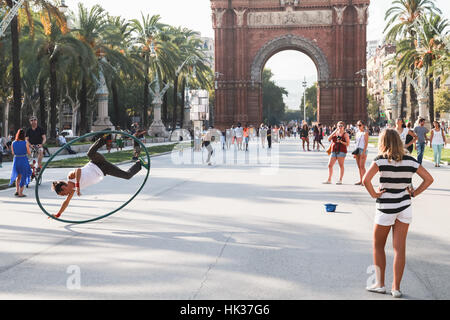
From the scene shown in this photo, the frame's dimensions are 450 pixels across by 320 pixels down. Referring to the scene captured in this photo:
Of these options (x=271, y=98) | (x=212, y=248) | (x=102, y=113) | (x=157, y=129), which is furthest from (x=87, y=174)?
(x=271, y=98)

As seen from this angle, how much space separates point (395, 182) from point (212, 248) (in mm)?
2789

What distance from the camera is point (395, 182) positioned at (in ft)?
17.7

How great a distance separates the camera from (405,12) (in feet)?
166

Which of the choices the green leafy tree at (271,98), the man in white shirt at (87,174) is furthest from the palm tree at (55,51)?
the green leafy tree at (271,98)

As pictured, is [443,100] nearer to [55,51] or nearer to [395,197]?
[55,51]

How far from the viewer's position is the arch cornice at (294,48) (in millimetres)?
67188

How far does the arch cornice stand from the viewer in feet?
220

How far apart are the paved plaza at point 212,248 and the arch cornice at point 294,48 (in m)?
55.4

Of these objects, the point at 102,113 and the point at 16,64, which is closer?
the point at 16,64

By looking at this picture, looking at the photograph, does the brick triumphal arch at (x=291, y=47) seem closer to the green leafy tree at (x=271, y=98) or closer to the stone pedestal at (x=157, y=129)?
the stone pedestal at (x=157, y=129)

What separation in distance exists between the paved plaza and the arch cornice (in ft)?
182

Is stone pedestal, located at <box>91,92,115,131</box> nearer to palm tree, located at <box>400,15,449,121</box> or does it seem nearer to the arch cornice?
palm tree, located at <box>400,15,449,121</box>

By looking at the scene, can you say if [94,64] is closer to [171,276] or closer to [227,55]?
[171,276]
